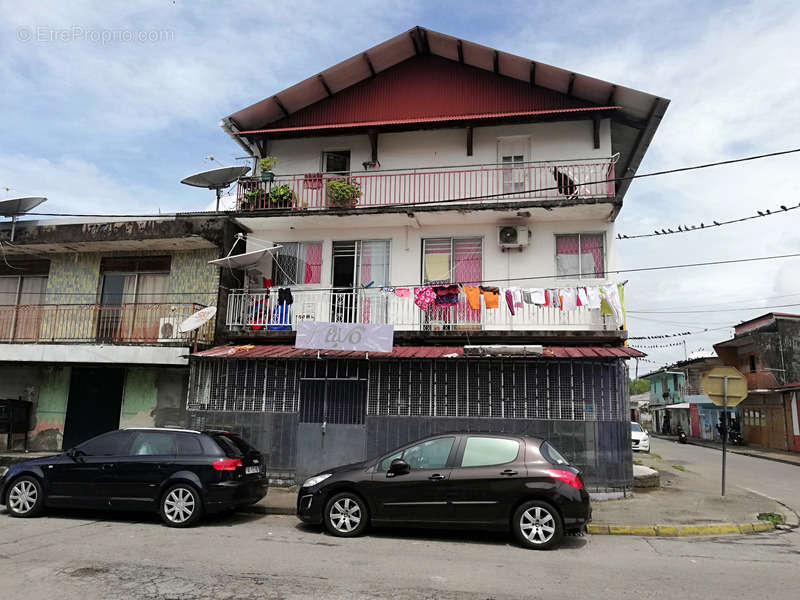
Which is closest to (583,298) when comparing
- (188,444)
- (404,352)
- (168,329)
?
(404,352)

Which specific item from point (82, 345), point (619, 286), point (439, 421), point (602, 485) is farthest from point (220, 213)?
point (602, 485)

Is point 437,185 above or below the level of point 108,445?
above

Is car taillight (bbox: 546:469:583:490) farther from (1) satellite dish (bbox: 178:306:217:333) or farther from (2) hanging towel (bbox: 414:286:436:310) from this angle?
(1) satellite dish (bbox: 178:306:217:333)

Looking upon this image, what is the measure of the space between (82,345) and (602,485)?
12.2 meters

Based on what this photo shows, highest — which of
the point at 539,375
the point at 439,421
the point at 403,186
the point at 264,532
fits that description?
the point at 403,186

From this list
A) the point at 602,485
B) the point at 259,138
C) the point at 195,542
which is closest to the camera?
the point at 195,542

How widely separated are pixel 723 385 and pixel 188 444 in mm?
10203

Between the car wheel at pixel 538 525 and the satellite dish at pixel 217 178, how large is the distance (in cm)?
1112

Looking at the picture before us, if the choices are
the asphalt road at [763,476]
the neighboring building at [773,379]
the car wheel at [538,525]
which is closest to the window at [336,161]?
the car wheel at [538,525]

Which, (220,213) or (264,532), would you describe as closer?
(264,532)

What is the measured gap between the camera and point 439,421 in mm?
11758

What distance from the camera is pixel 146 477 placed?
28.7ft

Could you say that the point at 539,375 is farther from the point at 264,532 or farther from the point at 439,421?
the point at 264,532

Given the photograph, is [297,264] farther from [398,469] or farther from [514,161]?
[398,469]
